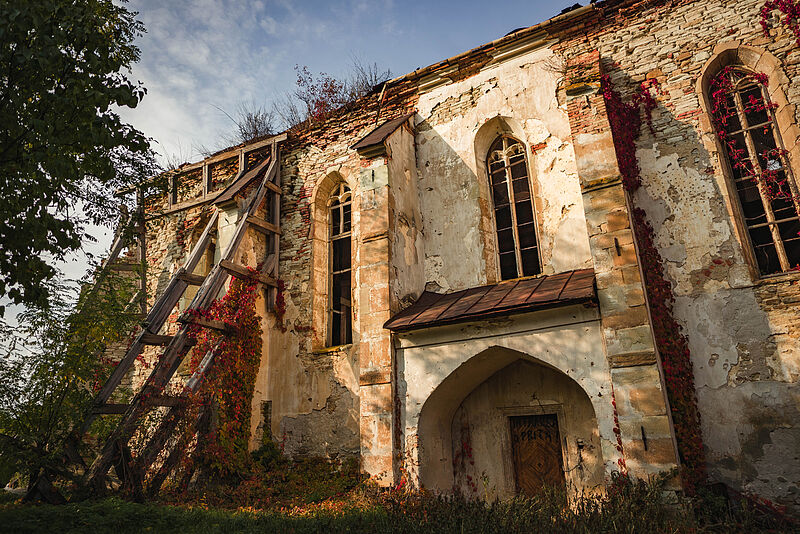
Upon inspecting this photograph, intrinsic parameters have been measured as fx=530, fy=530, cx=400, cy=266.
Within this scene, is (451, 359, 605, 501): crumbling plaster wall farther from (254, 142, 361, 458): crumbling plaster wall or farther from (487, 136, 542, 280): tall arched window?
(254, 142, 361, 458): crumbling plaster wall

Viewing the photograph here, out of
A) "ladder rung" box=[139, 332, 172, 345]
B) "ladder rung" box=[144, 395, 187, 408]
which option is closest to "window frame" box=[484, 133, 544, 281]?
"ladder rung" box=[144, 395, 187, 408]

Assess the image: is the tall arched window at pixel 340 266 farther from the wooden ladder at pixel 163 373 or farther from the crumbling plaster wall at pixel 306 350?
the wooden ladder at pixel 163 373

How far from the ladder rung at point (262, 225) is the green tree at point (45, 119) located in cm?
606

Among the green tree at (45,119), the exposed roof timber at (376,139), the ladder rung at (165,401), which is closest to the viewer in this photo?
the green tree at (45,119)

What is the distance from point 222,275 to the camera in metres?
10.5

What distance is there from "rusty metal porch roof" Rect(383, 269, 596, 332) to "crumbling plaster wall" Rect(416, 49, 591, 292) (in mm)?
401

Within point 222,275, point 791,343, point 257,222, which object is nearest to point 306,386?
point 222,275

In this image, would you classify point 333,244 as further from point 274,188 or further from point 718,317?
point 718,317

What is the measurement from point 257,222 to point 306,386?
370 centimetres

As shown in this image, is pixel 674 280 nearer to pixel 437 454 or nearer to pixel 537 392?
pixel 537 392

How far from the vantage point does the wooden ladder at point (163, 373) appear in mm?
8000

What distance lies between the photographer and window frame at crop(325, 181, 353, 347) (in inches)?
433

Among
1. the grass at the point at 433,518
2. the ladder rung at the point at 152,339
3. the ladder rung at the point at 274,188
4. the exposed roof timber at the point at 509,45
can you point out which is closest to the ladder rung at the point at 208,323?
the ladder rung at the point at 152,339

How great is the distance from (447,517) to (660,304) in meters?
4.37
